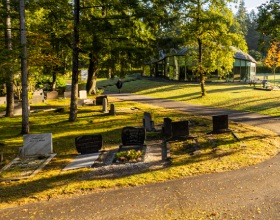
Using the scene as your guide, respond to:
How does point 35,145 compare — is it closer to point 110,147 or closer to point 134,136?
point 110,147

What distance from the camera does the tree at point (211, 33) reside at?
2538cm

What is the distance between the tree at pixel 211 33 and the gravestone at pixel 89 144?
59.5 ft

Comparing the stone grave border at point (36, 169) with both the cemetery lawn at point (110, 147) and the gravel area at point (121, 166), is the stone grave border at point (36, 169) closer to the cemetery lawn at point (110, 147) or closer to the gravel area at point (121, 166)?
the cemetery lawn at point (110, 147)

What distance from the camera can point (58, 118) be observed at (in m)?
19.1

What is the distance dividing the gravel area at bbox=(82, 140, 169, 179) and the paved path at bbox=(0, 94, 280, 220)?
48.5 inches

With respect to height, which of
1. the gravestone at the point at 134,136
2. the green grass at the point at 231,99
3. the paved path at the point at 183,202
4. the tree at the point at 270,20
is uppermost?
the tree at the point at 270,20

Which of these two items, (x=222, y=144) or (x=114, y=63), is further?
(x=114, y=63)

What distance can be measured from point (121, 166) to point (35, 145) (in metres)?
4.14

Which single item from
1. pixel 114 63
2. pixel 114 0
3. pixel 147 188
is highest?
pixel 114 0

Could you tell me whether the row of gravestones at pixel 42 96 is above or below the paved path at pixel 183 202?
above

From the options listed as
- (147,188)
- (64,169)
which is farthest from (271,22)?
(64,169)

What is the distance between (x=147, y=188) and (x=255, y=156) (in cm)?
483

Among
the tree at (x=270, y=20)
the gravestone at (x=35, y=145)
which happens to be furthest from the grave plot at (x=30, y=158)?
the tree at (x=270, y=20)

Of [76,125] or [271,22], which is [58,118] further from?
[271,22]
